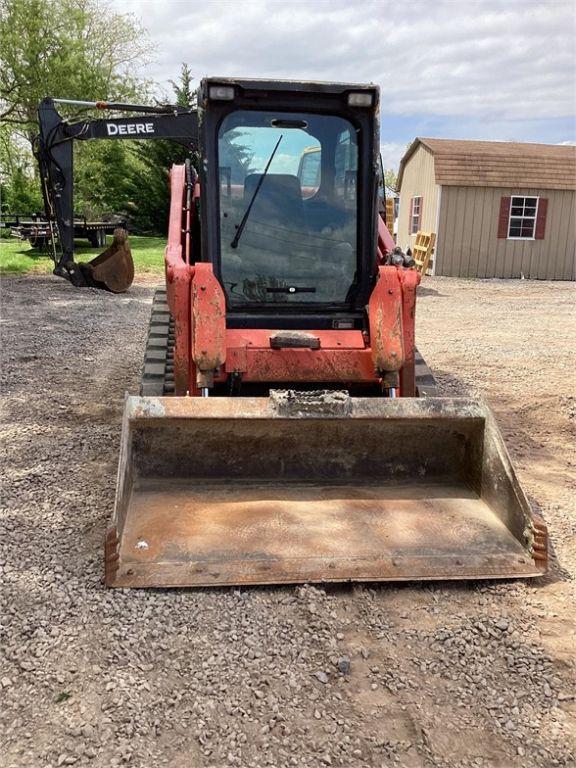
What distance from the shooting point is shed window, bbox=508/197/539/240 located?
19.4 meters

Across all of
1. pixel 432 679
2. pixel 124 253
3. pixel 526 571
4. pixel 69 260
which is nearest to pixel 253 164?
pixel 526 571

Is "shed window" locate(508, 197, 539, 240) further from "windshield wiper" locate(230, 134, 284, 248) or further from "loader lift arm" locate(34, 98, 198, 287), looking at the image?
"windshield wiper" locate(230, 134, 284, 248)

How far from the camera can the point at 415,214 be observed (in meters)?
21.2

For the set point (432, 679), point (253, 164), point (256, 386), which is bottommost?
point (432, 679)

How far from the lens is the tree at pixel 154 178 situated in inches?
986

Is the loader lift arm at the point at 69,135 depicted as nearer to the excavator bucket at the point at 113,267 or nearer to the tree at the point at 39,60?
the excavator bucket at the point at 113,267

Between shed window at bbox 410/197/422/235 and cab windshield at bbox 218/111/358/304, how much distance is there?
16.8 meters

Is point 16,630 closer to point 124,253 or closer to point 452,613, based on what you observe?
point 452,613

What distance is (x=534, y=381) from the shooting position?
7.53 meters

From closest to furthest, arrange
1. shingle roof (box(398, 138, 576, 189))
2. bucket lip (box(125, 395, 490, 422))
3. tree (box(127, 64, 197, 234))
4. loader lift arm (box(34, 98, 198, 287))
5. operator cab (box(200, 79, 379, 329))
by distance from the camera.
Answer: bucket lip (box(125, 395, 490, 422)) → operator cab (box(200, 79, 379, 329)) → loader lift arm (box(34, 98, 198, 287)) → shingle roof (box(398, 138, 576, 189)) → tree (box(127, 64, 197, 234))

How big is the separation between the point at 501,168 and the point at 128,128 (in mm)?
12957

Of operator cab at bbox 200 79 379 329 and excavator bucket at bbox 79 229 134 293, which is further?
excavator bucket at bbox 79 229 134 293

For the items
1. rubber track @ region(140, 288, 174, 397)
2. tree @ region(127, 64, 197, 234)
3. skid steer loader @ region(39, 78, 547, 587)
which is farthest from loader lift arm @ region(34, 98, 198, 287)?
tree @ region(127, 64, 197, 234)

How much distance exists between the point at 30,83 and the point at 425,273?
12.0 m
